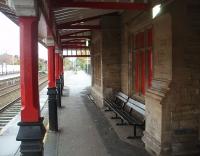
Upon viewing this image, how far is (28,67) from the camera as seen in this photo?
470 centimetres

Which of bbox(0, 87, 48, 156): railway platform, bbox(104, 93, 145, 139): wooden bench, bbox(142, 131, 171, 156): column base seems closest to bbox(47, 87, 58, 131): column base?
bbox(0, 87, 48, 156): railway platform

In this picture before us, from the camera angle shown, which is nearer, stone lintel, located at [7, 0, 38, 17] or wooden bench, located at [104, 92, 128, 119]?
stone lintel, located at [7, 0, 38, 17]

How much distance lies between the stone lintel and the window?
17.6 feet

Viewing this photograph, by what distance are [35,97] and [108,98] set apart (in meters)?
9.53

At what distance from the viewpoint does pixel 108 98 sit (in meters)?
14.2

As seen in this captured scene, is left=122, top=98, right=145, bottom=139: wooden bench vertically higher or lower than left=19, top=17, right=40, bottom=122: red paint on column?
lower

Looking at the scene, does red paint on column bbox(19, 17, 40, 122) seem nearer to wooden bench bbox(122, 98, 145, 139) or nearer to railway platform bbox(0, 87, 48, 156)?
railway platform bbox(0, 87, 48, 156)

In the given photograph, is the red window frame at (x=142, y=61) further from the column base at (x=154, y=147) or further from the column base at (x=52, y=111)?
the column base at (x=52, y=111)

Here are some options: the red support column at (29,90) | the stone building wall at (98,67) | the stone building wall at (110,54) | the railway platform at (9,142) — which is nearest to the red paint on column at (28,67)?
the red support column at (29,90)

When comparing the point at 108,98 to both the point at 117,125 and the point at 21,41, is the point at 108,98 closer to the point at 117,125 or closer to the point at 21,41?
the point at 117,125

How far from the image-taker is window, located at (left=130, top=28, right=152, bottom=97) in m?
9.78

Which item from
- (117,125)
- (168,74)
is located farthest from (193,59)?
(117,125)

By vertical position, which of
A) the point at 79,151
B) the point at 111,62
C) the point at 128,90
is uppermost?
the point at 111,62

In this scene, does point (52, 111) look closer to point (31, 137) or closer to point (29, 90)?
point (31, 137)
